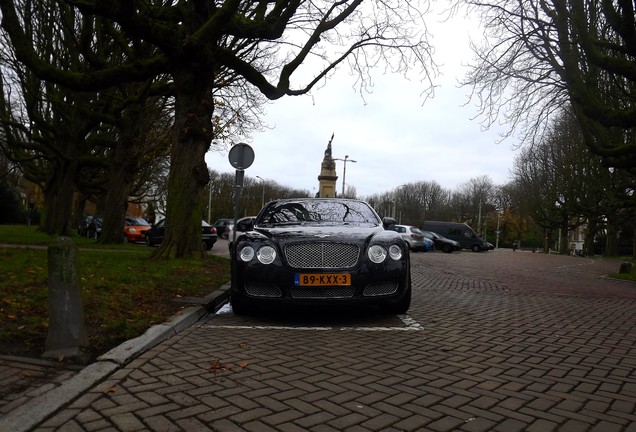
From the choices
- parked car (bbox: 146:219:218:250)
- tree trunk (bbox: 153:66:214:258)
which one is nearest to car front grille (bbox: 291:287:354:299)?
tree trunk (bbox: 153:66:214:258)

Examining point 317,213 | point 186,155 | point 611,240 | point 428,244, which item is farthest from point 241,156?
point 611,240

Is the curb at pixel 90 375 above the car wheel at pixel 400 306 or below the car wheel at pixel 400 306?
below

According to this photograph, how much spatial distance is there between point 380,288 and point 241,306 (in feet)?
5.56

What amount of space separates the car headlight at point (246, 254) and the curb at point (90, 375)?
2.81 feet

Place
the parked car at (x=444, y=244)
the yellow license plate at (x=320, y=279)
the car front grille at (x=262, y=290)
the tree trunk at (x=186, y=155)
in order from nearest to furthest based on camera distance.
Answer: the yellow license plate at (x=320, y=279) → the car front grille at (x=262, y=290) → the tree trunk at (x=186, y=155) → the parked car at (x=444, y=244)

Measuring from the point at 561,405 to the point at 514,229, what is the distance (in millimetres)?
Answer: 85148

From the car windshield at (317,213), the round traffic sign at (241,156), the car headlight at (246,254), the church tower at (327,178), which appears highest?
the church tower at (327,178)

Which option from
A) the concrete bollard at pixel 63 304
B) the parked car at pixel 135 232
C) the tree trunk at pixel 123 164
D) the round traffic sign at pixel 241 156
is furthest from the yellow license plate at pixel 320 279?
the parked car at pixel 135 232

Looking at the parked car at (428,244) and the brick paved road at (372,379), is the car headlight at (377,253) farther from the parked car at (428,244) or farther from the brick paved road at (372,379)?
the parked car at (428,244)

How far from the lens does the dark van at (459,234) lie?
41.5 m

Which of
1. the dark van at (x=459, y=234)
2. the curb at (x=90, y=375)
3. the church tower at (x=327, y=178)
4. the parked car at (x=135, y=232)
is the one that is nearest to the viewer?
the curb at (x=90, y=375)

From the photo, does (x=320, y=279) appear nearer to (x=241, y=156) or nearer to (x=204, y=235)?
(x=241, y=156)

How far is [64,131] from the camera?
2170cm

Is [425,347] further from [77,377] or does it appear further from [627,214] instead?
[627,214]
